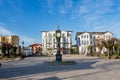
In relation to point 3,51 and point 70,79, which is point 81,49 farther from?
point 70,79

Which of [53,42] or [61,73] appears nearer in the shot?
[61,73]

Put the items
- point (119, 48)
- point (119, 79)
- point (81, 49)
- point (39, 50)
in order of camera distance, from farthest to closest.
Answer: point (39, 50)
point (81, 49)
point (119, 48)
point (119, 79)

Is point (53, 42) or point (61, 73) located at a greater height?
point (53, 42)

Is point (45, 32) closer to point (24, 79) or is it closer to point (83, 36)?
point (83, 36)

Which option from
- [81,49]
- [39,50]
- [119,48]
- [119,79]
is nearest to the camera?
[119,79]

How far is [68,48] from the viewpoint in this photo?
400 ft

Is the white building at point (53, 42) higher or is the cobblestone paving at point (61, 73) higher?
the white building at point (53, 42)

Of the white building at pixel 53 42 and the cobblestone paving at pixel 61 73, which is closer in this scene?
the cobblestone paving at pixel 61 73

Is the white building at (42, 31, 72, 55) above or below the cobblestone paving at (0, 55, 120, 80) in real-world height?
above

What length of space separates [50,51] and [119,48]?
56788mm

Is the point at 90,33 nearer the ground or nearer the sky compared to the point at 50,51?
nearer the sky

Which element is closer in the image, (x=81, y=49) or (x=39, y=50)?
(x=81, y=49)

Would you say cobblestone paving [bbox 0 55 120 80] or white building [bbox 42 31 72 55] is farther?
white building [bbox 42 31 72 55]

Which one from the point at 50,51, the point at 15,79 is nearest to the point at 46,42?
the point at 50,51
